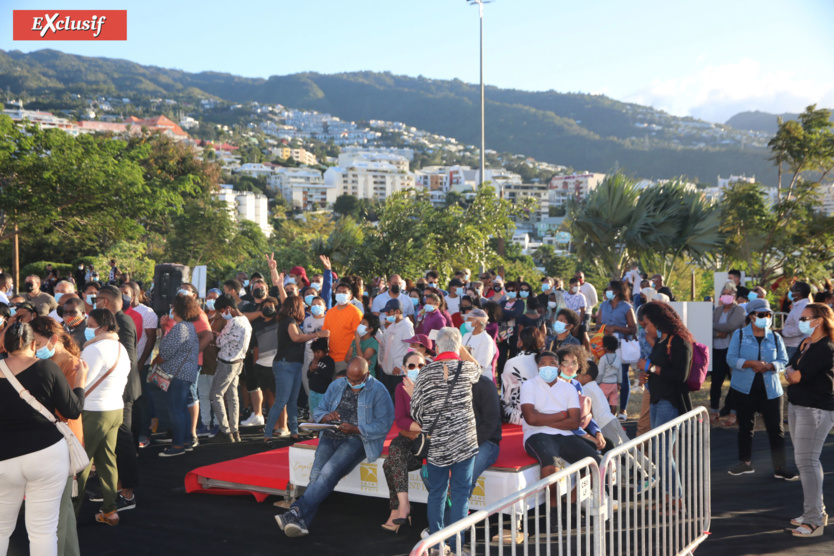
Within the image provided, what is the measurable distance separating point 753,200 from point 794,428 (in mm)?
12046

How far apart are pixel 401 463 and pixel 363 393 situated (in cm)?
Result: 66

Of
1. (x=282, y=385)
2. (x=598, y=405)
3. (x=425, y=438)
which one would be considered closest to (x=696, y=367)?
(x=598, y=405)

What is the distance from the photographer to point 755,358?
680 centimetres

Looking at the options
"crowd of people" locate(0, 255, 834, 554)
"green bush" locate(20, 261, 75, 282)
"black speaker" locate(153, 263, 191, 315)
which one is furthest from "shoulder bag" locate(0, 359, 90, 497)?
"green bush" locate(20, 261, 75, 282)

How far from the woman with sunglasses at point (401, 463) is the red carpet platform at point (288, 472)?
32cm

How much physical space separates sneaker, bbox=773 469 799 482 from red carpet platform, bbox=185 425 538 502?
8.29 feet

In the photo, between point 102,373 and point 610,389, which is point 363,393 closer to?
point 102,373

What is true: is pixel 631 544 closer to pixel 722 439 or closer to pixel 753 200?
pixel 722 439

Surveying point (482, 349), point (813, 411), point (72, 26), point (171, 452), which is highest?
point (72, 26)

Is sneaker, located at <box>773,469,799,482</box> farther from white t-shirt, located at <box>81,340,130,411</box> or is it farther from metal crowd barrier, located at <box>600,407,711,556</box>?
white t-shirt, located at <box>81,340,130,411</box>

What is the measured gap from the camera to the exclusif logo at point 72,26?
23000mm

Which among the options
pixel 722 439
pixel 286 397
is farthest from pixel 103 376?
pixel 722 439

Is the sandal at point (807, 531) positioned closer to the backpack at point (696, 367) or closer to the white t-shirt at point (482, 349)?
the backpack at point (696, 367)

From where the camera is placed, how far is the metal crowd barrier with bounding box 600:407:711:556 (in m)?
4.07
